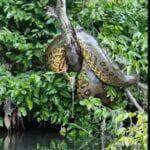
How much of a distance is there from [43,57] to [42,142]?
983 mm

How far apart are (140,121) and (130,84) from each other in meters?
2.26

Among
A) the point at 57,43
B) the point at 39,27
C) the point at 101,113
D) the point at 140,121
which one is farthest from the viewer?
the point at 39,27

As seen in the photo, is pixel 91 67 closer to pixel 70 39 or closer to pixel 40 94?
pixel 70 39

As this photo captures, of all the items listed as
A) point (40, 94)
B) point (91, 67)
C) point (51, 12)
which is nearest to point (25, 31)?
point (51, 12)

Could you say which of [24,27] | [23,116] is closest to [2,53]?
[24,27]

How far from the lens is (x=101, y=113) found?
207 inches

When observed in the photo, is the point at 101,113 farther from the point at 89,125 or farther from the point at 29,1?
the point at 29,1

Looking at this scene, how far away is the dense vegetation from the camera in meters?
5.54

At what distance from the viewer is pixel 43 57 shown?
Result: 231 inches

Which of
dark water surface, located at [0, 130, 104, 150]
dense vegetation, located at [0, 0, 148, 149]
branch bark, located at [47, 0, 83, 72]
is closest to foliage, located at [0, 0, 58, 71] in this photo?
dense vegetation, located at [0, 0, 148, 149]

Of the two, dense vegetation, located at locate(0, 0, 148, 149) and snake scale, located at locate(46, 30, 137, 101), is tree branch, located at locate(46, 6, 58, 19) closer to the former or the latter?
dense vegetation, located at locate(0, 0, 148, 149)

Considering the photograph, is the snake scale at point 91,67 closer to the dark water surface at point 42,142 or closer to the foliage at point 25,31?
the foliage at point 25,31

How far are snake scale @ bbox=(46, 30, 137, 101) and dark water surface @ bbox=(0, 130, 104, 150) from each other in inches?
20.9

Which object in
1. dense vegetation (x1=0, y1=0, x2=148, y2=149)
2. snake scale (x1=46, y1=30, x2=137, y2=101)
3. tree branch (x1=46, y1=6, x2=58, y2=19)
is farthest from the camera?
tree branch (x1=46, y1=6, x2=58, y2=19)
